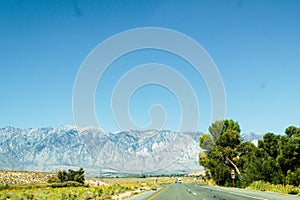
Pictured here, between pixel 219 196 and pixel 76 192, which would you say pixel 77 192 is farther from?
pixel 219 196

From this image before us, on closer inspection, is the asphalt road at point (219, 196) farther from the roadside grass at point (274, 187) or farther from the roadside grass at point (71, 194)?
the roadside grass at point (71, 194)

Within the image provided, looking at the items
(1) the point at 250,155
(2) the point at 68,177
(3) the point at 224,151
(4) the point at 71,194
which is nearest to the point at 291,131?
(1) the point at 250,155

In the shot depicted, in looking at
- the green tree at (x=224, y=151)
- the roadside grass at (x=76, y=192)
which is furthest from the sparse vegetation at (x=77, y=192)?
the green tree at (x=224, y=151)

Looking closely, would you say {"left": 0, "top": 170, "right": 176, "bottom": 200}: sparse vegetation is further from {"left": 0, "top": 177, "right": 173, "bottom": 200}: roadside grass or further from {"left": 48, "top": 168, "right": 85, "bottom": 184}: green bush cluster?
{"left": 48, "top": 168, "right": 85, "bottom": 184}: green bush cluster

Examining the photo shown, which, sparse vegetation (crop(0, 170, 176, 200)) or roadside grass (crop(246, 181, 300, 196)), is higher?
roadside grass (crop(246, 181, 300, 196))

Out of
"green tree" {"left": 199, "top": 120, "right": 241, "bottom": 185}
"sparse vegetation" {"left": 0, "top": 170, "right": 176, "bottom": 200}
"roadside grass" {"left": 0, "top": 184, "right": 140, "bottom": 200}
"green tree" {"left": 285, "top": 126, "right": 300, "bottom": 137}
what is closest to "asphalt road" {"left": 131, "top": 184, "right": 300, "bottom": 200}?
"sparse vegetation" {"left": 0, "top": 170, "right": 176, "bottom": 200}

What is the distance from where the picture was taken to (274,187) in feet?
129

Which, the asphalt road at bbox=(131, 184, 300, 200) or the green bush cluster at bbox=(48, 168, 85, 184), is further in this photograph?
the green bush cluster at bbox=(48, 168, 85, 184)

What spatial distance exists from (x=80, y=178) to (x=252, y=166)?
63.5 m

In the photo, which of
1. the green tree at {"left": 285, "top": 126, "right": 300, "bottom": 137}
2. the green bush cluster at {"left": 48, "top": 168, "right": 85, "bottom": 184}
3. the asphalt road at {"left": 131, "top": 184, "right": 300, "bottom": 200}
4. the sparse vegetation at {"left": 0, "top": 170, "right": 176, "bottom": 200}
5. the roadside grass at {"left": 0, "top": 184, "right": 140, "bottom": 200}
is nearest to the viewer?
the asphalt road at {"left": 131, "top": 184, "right": 300, "bottom": 200}

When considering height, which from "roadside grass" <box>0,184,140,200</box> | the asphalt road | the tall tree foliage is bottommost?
"roadside grass" <box>0,184,140,200</box>

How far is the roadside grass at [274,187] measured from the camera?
33.0 metres

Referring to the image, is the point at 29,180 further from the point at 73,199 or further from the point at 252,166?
the point at 73,199

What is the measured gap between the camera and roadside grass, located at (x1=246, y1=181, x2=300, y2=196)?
108ft
